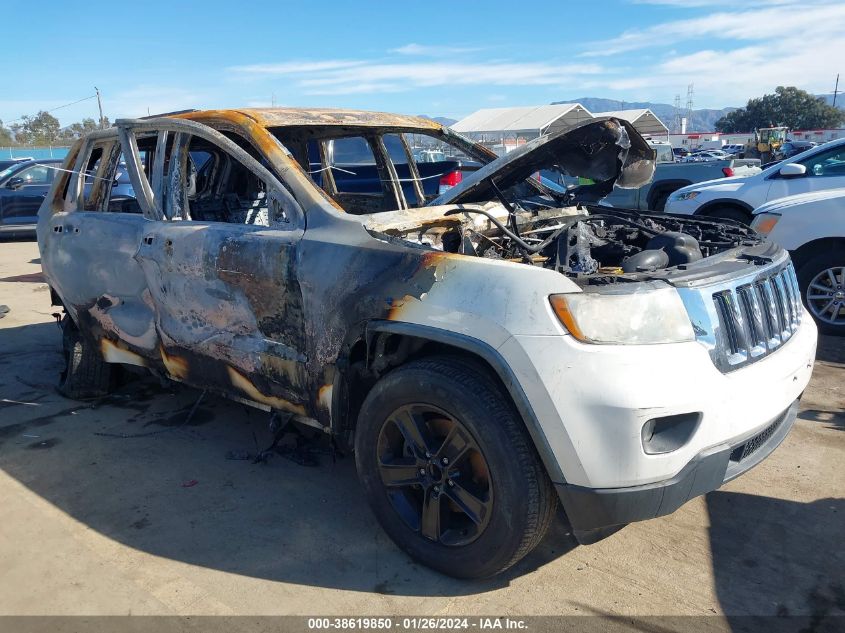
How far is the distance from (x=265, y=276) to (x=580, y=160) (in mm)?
1905

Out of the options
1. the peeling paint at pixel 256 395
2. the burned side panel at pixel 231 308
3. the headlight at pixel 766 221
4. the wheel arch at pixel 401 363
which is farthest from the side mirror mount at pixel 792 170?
the peeling paint at pixel 256 395

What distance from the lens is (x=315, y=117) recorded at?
12.9 ft

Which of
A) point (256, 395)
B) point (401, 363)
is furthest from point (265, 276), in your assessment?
point (401, 363)

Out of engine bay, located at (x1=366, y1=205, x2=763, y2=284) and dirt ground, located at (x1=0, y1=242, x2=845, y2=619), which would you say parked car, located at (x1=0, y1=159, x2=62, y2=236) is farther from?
engine bay, located at (x1=366, y1=205, x2=763, y2=284)

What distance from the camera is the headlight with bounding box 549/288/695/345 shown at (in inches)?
92.3

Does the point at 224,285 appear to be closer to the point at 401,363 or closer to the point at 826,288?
the point at 401,363

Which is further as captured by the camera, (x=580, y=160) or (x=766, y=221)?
(x=766, y=221)

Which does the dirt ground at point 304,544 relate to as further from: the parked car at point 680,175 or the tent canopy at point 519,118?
the tent canopy at point 519,118

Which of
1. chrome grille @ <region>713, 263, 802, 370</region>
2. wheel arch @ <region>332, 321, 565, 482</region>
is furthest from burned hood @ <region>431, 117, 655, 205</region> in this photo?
chrome grille @ <region>713, 263, 802, 370</region>

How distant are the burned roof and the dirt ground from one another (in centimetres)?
189

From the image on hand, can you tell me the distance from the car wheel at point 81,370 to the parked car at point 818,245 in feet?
18.3

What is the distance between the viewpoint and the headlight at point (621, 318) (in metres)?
2.34

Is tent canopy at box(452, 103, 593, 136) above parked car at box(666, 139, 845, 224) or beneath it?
above

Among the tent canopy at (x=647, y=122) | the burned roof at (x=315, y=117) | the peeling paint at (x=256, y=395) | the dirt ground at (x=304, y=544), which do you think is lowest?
the dirt ground at (x=304, y=544)
